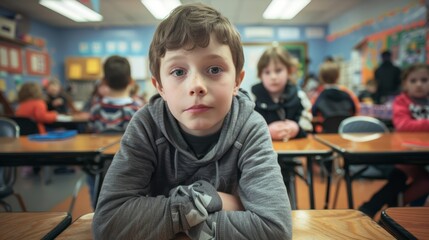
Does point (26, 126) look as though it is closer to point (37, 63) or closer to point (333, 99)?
point (333, 99)

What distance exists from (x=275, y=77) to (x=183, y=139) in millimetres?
1029

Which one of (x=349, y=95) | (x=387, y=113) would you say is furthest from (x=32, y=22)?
(x=387, y=113)

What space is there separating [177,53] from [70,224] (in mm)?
423

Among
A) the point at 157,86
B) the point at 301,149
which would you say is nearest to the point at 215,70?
the point at 157,86

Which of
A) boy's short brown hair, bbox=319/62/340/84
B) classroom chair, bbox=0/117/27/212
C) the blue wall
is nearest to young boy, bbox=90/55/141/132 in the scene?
classroom chair, bbox=0/117/27/212

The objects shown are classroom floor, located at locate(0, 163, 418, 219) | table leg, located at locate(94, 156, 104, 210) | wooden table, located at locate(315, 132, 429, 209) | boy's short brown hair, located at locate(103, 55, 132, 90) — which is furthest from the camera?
classroom floor, located at locate(0, 163, 418, 219)

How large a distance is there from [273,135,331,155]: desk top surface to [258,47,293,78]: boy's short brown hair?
0.44 m

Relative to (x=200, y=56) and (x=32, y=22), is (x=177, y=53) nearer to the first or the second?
(x=200, y=56)

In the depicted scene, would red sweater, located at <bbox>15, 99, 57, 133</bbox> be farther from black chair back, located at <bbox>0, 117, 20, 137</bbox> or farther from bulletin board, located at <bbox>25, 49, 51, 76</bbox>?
bulletin board, located at <bbox>25, 49, 51, 76</bbox>

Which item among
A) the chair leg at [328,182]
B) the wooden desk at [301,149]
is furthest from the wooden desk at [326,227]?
the chair leg at [328,182]

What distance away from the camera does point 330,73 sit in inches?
109

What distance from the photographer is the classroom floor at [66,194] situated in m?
2.30

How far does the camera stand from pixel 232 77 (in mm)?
628

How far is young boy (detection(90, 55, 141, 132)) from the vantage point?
1.90 meters
